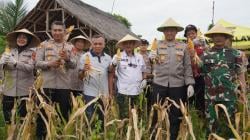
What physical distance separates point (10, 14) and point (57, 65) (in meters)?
12.0

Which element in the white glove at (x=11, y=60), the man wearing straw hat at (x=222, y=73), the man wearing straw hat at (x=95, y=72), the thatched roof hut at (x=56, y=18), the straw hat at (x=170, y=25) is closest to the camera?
the man wearing straw hat at (x=222, y=73)

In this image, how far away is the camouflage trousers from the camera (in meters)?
4.52

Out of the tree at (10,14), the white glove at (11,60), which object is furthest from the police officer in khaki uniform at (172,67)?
the tree at (10,14)

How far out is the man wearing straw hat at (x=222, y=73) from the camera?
452 centimetres

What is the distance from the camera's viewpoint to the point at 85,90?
526 cm

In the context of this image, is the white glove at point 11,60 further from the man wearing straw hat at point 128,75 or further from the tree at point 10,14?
the tree at point 10,14

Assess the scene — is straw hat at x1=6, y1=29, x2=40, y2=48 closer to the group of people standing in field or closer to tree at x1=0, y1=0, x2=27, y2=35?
the group of people standing in field

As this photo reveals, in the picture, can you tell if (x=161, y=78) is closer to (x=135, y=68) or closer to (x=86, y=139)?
(x=135, y=68)

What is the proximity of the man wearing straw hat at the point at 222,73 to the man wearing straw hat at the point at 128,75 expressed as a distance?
1011 millimetres

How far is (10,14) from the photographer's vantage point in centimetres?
1602

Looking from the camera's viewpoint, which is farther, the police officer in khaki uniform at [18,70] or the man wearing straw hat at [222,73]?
A: the police officer in khaki uniform at [18,70]

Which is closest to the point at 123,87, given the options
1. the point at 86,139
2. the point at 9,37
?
the point at 9,37

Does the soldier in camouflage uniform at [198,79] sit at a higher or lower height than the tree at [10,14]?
lower

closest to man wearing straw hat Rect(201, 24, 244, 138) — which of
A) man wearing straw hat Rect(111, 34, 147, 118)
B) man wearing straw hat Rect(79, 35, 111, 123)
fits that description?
man wearing straw hat Rect(111, 34, 147, 118)
